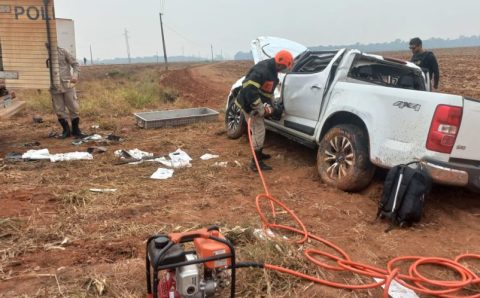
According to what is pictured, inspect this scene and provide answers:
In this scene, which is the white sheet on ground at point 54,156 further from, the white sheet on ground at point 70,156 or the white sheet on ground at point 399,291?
the white sheet on ground at point 399,291

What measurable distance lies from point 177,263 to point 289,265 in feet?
3.96

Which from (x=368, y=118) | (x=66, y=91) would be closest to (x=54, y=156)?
(x=66, y=91)

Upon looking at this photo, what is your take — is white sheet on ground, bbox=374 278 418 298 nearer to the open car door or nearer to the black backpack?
the black backpack

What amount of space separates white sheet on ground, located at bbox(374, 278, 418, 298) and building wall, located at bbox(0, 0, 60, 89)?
266 inches

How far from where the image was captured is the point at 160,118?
976 cm

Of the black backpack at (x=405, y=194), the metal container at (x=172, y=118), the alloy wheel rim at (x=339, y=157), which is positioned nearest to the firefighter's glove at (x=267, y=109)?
the alloy wheel rim at (x=339, y=157)

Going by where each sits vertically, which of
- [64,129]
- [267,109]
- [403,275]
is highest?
[267,109]

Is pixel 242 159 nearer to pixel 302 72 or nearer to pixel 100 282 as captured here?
pixel 302 72

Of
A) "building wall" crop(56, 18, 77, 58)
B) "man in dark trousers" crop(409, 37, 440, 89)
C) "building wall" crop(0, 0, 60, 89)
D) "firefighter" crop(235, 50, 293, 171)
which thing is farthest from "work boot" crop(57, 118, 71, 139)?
"man in dark trousers" crop(409, 37, 440, 89)

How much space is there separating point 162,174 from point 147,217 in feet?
5.07

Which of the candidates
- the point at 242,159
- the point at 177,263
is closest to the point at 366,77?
the point at 242,159

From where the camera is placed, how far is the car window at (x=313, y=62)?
237 inches

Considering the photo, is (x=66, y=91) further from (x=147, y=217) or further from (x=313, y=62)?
(x=313, y=62)

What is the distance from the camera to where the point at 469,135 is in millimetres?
4016
